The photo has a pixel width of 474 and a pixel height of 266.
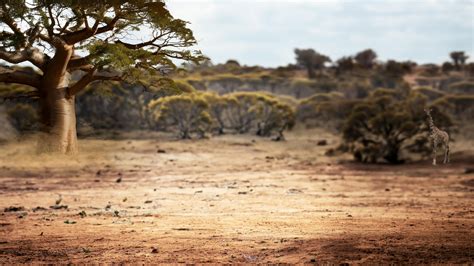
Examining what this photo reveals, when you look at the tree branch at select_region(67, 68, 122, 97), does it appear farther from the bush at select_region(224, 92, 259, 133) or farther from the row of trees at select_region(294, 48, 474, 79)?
the row of trees at select_region(294, 48, 474, 79)

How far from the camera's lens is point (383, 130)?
28.8 m

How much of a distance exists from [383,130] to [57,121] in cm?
1986

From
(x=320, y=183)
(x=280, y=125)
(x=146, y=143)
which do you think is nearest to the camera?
(x=320, y=183)

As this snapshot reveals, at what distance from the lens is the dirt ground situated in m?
7.88

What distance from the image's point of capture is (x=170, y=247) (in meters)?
8.40

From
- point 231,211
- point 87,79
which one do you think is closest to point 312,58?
point 231,211

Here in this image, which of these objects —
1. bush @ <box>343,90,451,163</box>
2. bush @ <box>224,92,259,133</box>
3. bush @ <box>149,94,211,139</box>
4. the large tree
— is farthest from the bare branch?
bush @ <box>224,92,259,133</box>

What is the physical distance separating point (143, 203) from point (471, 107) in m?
35.7

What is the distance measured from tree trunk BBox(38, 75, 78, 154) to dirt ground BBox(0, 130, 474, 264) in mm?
356

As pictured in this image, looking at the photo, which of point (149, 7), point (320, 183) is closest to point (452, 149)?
point (320, 183)

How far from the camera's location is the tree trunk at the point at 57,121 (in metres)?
12.3

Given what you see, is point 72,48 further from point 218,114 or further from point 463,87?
point 463,87

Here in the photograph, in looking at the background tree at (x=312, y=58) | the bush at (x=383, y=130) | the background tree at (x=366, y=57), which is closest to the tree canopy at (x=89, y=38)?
the bush at (x=383, y=130)

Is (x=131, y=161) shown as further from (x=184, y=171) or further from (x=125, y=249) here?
(x=125, y=249)
